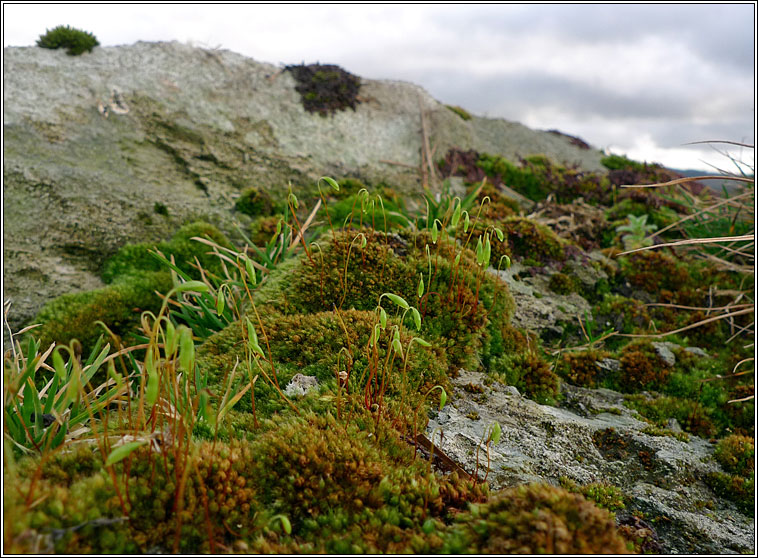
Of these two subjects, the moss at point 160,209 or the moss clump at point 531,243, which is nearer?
the moss clump at point 531,243

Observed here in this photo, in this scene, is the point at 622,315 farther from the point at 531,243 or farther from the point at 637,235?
the point at 637,235

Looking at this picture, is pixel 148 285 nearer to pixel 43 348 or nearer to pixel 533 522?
pixel 43 348

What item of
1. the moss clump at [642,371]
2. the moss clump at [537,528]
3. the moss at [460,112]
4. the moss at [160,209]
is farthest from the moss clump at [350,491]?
the moss at [460,112]

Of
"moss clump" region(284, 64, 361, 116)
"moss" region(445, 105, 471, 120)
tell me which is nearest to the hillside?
"moss clump" region(284, 64, 361, 116)

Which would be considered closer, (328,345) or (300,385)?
(300,385)

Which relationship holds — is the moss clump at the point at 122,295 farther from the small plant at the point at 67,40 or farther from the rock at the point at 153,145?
the small plant at the point at 67,40

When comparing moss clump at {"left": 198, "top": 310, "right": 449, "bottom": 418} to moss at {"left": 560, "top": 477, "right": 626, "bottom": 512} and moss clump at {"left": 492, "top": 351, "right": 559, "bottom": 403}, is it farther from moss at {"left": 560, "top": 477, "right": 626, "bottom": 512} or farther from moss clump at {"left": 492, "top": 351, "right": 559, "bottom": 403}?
moss at {"left": 560, "top": 477, "right": 626, "bottom": 512}

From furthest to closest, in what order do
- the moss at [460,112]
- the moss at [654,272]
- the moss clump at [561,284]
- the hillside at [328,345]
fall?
1. the moss at [460,112]
2. the moss at [654,272]
3. the moss clump at [561,284]
4. the hillside at [328,345]

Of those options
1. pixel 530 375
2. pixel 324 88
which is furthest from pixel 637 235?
pixel 324 88
